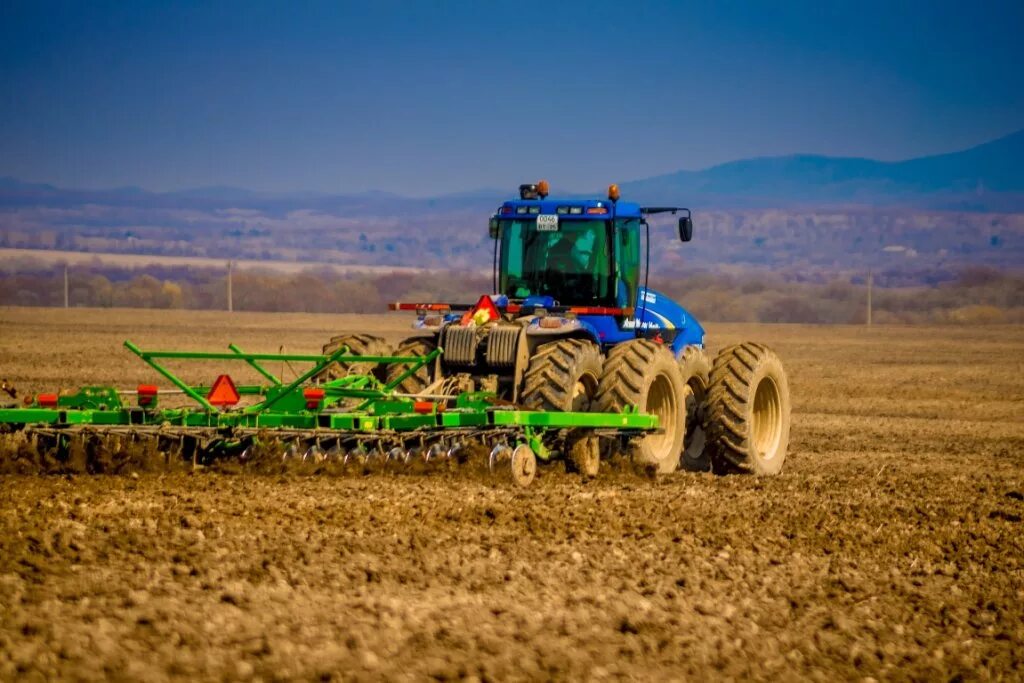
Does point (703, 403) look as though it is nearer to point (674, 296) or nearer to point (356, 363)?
point (356, 363)

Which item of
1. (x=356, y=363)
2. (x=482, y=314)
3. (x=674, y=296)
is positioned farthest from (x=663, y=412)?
(x=674, y=296)

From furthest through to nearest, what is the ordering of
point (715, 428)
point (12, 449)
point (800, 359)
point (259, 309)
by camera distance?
point (259, 309) < point (800, 359) < point (715, 428) < point (12, 449)

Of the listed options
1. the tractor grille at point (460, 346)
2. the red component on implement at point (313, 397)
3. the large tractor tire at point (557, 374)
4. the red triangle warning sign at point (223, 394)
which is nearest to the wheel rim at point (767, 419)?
the large tractor tire at point (557, 374)

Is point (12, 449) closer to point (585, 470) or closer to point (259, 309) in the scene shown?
point (585, 470)

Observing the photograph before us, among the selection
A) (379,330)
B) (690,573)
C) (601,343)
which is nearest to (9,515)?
(690,573)

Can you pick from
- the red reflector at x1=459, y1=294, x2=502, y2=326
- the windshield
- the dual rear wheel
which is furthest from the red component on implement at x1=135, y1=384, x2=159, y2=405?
the windshield

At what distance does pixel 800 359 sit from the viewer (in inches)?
1479

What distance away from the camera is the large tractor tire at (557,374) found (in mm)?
12414

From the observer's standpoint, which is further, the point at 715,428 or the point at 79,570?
the point at 715,428

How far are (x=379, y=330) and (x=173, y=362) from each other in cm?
2110

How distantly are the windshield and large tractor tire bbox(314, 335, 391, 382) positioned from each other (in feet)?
4.05

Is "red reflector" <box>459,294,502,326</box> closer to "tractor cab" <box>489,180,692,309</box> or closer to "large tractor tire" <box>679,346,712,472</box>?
"tractor cab" <box>489,180,692,309</box>

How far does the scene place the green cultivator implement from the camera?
1161cm

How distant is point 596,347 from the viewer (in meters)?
13.3
